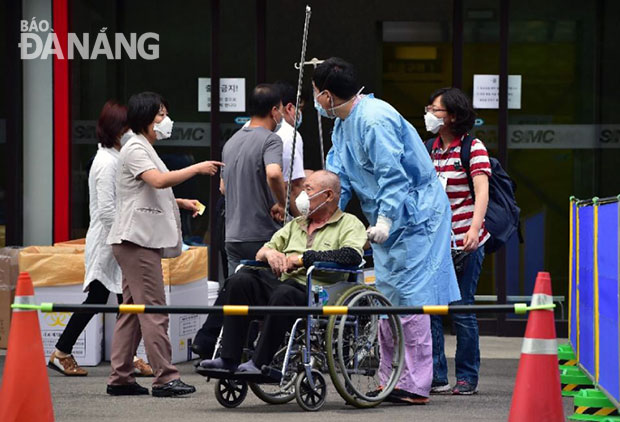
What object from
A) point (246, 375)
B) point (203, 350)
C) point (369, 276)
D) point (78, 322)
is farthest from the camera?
point (369, 276)

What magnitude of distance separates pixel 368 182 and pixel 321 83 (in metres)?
0.59

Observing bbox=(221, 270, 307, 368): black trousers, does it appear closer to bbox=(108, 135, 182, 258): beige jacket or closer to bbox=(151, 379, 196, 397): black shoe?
bbox=(108, 135, 182, 258): beige jacket

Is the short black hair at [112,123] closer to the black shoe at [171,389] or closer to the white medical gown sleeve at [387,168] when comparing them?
the black shoe at [171,389]

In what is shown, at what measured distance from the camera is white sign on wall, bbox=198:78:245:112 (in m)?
11.3

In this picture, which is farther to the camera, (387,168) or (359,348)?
(359,348)

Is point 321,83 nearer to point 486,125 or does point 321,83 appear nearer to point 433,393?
point 433,393

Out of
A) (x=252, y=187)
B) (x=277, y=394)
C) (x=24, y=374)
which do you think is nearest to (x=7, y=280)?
(x=252, y=187)

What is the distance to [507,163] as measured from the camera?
36.9 feet

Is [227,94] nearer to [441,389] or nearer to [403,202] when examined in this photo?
[441,389]

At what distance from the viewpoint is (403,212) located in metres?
7.34

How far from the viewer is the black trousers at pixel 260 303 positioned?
691cm
